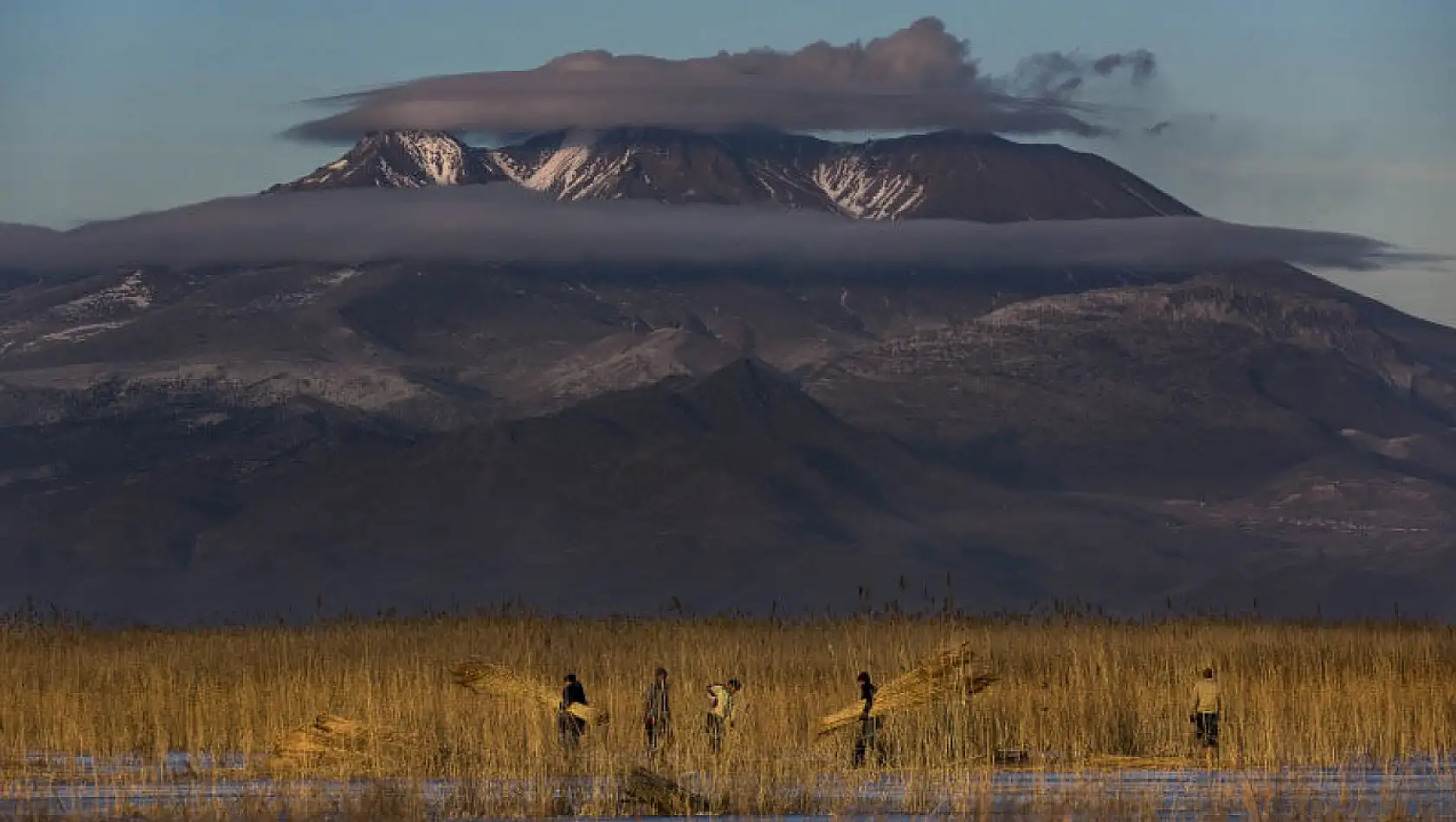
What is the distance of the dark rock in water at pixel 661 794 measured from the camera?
24641 millimetres

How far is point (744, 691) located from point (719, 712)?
625cm

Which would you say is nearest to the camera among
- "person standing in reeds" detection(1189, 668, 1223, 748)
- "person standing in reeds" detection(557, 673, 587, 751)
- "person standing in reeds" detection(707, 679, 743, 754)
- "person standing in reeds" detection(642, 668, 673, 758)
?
"person standing in reeds" detection(707, 679, 743, 754)

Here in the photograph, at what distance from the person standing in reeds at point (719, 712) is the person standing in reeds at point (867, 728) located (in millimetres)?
1383

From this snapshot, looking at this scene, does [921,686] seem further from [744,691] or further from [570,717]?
[744,691]

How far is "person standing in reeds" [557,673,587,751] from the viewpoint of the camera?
3059 cm

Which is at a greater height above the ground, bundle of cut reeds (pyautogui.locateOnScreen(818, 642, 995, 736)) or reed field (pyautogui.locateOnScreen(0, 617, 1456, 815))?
bundle of cut reeds (pyautogui.locateOnScreen(818, 642, 995, 736))

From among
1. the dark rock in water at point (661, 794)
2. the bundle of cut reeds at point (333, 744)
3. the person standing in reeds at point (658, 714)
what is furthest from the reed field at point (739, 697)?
the dark rock in water at point (661, 794)

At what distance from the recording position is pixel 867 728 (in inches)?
1193

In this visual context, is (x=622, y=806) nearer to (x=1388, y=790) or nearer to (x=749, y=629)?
(x=1388, y=790)

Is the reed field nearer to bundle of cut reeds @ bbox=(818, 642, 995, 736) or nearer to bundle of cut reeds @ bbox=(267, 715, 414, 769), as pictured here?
bundle of cut reeds @ bbox=(267, 715, 414, 769)

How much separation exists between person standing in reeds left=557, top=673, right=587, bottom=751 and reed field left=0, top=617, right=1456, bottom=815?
0.27 meters

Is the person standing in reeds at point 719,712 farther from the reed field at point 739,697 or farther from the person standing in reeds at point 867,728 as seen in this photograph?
the person standing in reeds at point 867,728

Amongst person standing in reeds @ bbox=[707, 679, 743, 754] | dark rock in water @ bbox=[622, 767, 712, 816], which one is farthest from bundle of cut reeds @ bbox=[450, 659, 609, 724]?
dark rock in water @ bbox=[622, 767, 712, 816]

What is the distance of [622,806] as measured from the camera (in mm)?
25219
